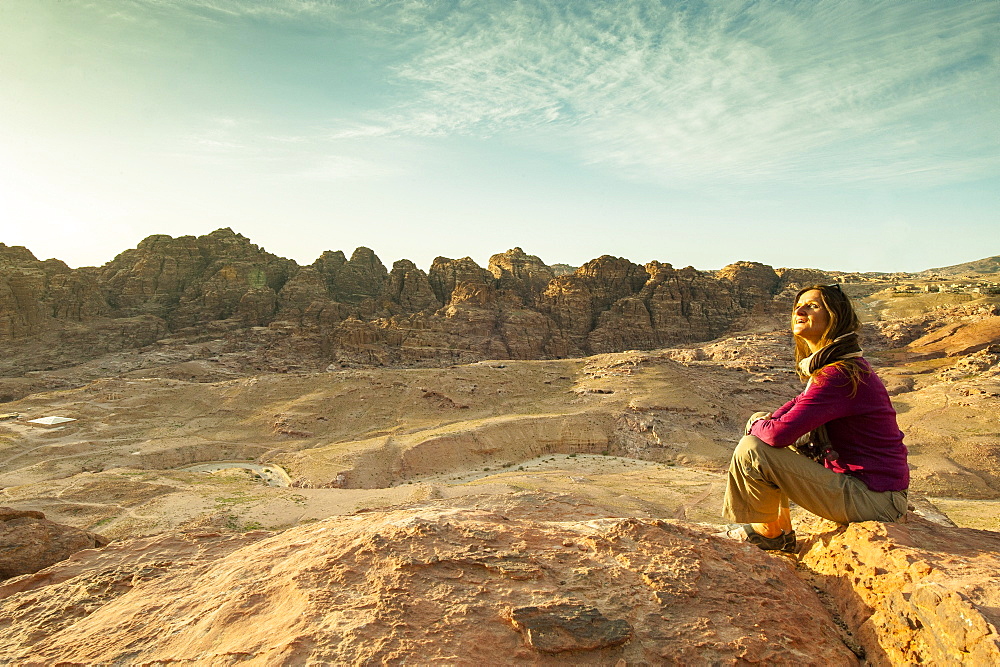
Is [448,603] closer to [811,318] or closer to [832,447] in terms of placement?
[832,447]

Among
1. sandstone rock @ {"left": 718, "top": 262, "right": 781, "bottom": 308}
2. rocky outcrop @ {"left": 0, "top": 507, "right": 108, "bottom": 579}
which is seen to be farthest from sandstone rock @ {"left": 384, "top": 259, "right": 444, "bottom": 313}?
rocky outcrop @ {"left": 0, "top": 507, "right": 108, "bottom": 579}

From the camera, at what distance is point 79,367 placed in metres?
50.0

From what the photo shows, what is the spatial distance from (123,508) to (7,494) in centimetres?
524

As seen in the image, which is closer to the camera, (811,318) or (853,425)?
(853,425)

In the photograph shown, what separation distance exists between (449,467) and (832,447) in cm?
2264

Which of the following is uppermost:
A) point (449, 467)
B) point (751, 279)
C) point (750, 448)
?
point (751, 279)

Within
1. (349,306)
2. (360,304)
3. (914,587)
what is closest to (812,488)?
(914,587)

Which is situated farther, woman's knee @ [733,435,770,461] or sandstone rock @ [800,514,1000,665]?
woman's knee @ [733,435,770,461]

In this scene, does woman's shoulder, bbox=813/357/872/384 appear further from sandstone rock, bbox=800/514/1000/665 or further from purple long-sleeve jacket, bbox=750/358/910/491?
sandstone rock, bbox=800/514/1000/665

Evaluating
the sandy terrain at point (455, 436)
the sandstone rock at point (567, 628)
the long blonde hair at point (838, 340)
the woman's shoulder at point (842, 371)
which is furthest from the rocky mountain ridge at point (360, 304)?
the sandstone rock at point (567, 628)

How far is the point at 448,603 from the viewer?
293 centimetres

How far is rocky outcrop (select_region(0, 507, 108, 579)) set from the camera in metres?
5.12

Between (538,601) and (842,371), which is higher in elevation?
(842,371)

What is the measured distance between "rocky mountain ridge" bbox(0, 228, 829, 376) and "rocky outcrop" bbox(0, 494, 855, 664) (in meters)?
48.9
